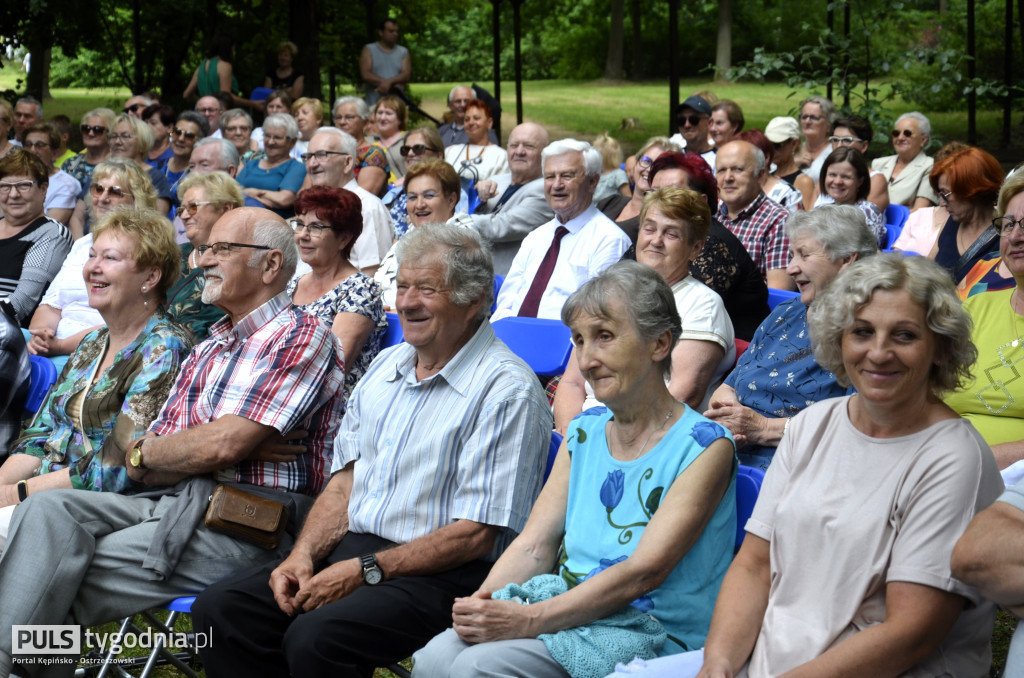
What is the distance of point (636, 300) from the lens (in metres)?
2.81

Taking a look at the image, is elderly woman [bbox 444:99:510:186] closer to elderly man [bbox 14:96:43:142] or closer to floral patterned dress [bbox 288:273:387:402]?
floral patterned dress [bbox 288:273:387:402]

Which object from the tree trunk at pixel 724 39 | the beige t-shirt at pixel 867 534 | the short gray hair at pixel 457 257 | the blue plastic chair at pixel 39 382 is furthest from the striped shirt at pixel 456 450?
the tree trunk at pixel 724 39

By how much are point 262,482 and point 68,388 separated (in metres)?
0.98

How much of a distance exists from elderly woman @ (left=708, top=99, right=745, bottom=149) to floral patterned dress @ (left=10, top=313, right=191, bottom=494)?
16.0ft

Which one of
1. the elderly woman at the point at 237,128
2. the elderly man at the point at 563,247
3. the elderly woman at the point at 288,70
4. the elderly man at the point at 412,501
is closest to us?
the elderly man at the point at 412,501

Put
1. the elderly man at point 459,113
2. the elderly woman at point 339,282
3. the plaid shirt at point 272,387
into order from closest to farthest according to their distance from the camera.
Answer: the plaid shirt at point 272,387 < the elderly woman at point 339,282 < the elderly man at point 459,113

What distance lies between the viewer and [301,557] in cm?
317

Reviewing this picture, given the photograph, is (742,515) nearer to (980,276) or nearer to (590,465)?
(590,465)

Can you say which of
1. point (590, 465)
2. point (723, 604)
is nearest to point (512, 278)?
point (590, 465)

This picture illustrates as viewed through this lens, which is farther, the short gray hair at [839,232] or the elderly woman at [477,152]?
the elderly woman at [477,152]

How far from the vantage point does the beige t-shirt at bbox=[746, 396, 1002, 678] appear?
2238 millimetres

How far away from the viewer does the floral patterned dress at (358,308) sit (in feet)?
14.8

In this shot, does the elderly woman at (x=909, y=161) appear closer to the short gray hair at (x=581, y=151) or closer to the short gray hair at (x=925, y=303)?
the short gray hair at (x=581, y=151)

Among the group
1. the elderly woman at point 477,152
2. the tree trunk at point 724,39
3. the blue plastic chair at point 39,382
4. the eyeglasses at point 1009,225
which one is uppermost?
the tree trunk at point 724,39
